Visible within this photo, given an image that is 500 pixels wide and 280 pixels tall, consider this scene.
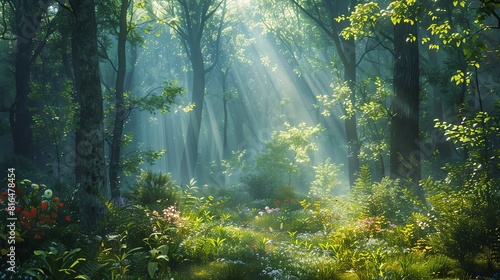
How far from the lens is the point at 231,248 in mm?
7750

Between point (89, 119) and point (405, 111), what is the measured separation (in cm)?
877

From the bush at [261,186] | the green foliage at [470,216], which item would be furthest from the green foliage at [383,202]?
the bush at [261,186]

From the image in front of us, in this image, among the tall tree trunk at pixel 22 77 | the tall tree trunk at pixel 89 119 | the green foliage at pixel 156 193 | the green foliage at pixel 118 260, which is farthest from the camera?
the tall tree trunk at pixel 22 77

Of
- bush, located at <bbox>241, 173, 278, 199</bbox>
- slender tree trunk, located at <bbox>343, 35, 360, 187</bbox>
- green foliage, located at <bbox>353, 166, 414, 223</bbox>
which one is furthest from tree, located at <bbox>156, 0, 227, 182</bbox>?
green foliage, located at <bbox>353, 166, 414, 223</bbox>

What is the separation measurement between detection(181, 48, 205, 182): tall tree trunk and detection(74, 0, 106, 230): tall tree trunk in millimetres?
14741

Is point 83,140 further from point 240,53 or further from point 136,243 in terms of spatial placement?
point 240,53

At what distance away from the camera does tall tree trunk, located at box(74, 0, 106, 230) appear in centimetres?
938

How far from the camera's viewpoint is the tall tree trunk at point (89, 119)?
9.38m

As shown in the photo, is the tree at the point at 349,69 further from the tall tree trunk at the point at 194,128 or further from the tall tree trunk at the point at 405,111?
the tall tree trunk at the point at 194,128

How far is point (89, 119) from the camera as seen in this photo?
31.5 feet

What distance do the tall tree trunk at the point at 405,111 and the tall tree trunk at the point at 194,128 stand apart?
1516 centimetres

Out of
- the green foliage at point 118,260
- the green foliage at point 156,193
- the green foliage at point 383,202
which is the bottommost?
the green foliage at point 118,260

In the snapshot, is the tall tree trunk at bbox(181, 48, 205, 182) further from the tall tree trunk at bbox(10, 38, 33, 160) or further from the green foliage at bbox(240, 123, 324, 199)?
the tall tree trunk at bbox(10, 38, 33, 160)

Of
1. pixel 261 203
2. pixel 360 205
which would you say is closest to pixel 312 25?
pixel 261 203
